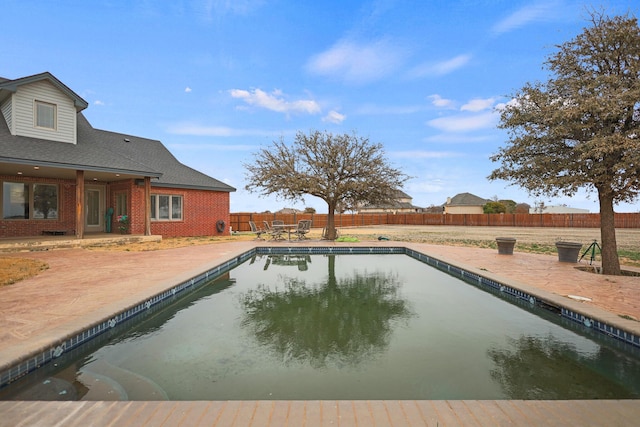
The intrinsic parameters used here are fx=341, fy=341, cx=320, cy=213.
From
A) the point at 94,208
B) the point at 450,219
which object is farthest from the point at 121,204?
the point at 450,219

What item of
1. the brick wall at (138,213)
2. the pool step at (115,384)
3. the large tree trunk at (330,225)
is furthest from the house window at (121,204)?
the pool step at (115,384)

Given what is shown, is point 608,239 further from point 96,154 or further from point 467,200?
point 467,200

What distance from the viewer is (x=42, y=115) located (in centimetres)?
1322

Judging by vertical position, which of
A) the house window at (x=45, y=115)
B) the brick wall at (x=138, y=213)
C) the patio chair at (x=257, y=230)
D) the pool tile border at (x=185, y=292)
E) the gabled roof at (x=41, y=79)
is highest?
the gabled roof at (x=41, y=79)

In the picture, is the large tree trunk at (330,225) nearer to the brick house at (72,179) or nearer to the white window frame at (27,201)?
the brick house at (72,179)

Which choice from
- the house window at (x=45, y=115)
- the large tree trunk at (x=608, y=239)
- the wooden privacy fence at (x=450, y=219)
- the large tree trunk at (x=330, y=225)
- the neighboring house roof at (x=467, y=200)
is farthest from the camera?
the neighboring house roof at (x=467, y=200)

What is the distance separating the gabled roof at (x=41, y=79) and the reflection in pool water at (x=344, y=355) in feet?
39.2

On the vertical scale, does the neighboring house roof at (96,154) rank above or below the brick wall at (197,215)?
above

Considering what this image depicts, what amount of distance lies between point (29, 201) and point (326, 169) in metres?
12.4

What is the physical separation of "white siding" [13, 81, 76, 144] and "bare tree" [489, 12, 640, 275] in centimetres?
1585

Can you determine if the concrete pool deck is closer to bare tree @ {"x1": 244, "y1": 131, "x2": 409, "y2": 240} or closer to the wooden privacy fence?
bare tree @ {"x1": 244, "y1": 131, "x2": 409, "y2": 240}

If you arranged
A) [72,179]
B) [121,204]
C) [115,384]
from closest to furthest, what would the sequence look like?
[115,384] < [72,179] < [121,204]

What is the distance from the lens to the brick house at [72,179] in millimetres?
12328

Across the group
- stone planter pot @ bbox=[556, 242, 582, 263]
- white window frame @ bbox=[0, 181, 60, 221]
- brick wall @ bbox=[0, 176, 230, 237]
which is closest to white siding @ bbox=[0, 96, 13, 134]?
brick wall @ bbox=[0, 176, 230, 237]
